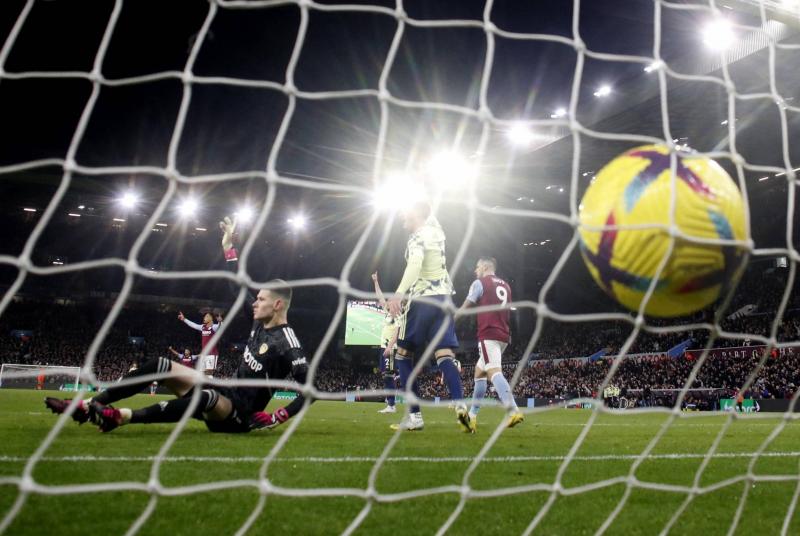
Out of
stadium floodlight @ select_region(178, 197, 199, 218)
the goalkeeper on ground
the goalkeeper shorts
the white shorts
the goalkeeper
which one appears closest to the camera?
the goalkeeper

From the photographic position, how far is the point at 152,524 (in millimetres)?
1746

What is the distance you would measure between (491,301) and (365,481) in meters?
3.21

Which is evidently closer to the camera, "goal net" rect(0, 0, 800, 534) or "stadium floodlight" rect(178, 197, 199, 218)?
"goal net" rect(0, 0, 800, 534)

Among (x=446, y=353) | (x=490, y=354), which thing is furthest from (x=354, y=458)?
(x=490, y=354)

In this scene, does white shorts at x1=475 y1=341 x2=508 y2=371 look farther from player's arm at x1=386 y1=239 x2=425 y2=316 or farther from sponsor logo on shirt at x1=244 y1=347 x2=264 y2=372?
sponsor logo on shirt at x1=244 y1=347 x2=264 y2=372

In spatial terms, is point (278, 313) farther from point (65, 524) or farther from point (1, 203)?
point (1, 203)

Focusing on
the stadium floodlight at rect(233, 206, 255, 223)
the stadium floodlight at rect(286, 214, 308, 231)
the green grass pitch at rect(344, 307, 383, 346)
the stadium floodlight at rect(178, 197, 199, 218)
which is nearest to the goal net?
the stadium floodlight at rect(286, 214, 308, 231)

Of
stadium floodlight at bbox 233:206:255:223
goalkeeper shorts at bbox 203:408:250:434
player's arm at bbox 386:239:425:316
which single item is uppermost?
player's arm at bbox 386:239:425:316

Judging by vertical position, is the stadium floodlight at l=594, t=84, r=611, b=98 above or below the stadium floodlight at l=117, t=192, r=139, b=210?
above

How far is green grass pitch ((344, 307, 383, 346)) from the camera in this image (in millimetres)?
21531

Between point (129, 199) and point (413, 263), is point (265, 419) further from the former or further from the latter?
point (129, 199)

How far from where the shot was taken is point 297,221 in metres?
22.8

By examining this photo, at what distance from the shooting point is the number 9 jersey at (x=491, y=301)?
5.43m

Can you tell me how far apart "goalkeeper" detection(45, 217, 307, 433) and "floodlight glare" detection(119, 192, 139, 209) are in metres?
18.0
